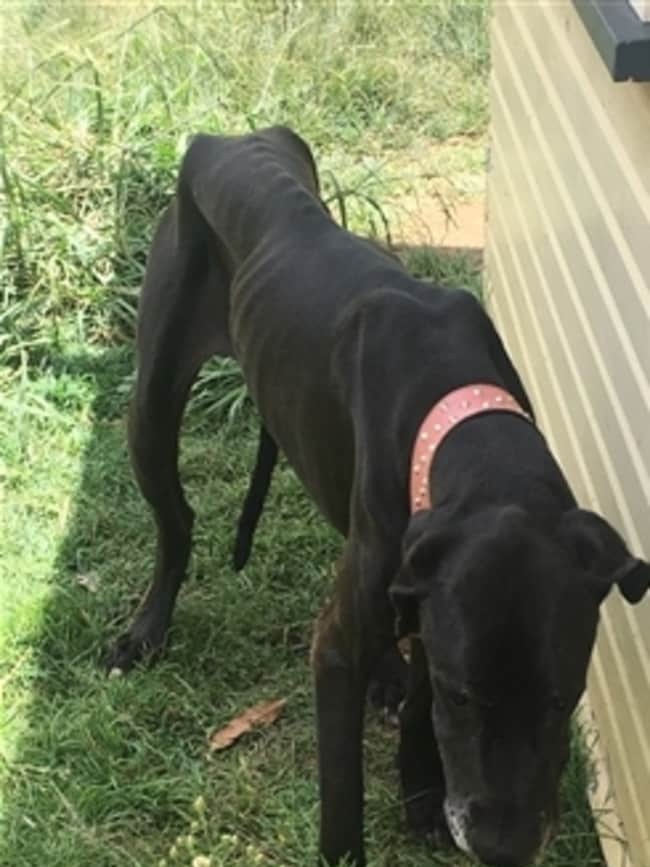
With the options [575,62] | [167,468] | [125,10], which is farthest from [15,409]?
[125,10]

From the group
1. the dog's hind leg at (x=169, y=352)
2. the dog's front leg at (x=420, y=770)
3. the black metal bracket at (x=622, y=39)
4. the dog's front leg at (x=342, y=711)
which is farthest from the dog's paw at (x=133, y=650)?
the black metal bracket at (x=622, y=39)

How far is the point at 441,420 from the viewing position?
10.5 feet

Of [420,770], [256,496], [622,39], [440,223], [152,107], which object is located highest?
[622,39]

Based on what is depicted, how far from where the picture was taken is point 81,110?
6871 millimetres

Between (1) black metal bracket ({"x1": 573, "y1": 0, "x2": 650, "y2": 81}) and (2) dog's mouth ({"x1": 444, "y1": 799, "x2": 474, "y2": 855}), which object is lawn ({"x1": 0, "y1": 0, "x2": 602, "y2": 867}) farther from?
(1) black metal bracket ({"x1": 573, "y1": 0, "x2": 650, "y2": 81})

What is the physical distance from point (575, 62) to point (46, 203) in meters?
2.70

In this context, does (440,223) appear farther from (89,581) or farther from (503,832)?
(503,832)

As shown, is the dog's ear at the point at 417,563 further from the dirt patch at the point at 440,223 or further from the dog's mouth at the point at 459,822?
the dirt patch at the point at 440,223

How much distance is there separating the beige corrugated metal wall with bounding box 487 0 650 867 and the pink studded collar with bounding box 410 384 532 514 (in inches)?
16.5

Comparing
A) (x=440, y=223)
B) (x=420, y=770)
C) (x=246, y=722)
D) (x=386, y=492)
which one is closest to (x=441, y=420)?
(x=386, y=492)

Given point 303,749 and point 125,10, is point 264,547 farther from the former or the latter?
point 125,10

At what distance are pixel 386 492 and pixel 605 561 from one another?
0.54 m

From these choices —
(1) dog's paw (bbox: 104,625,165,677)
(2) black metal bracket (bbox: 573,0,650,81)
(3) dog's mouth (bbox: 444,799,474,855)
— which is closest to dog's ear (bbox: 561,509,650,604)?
(3) dog's mouth (bbox: 444,799,474,855)

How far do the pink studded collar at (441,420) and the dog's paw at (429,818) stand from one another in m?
0.98
